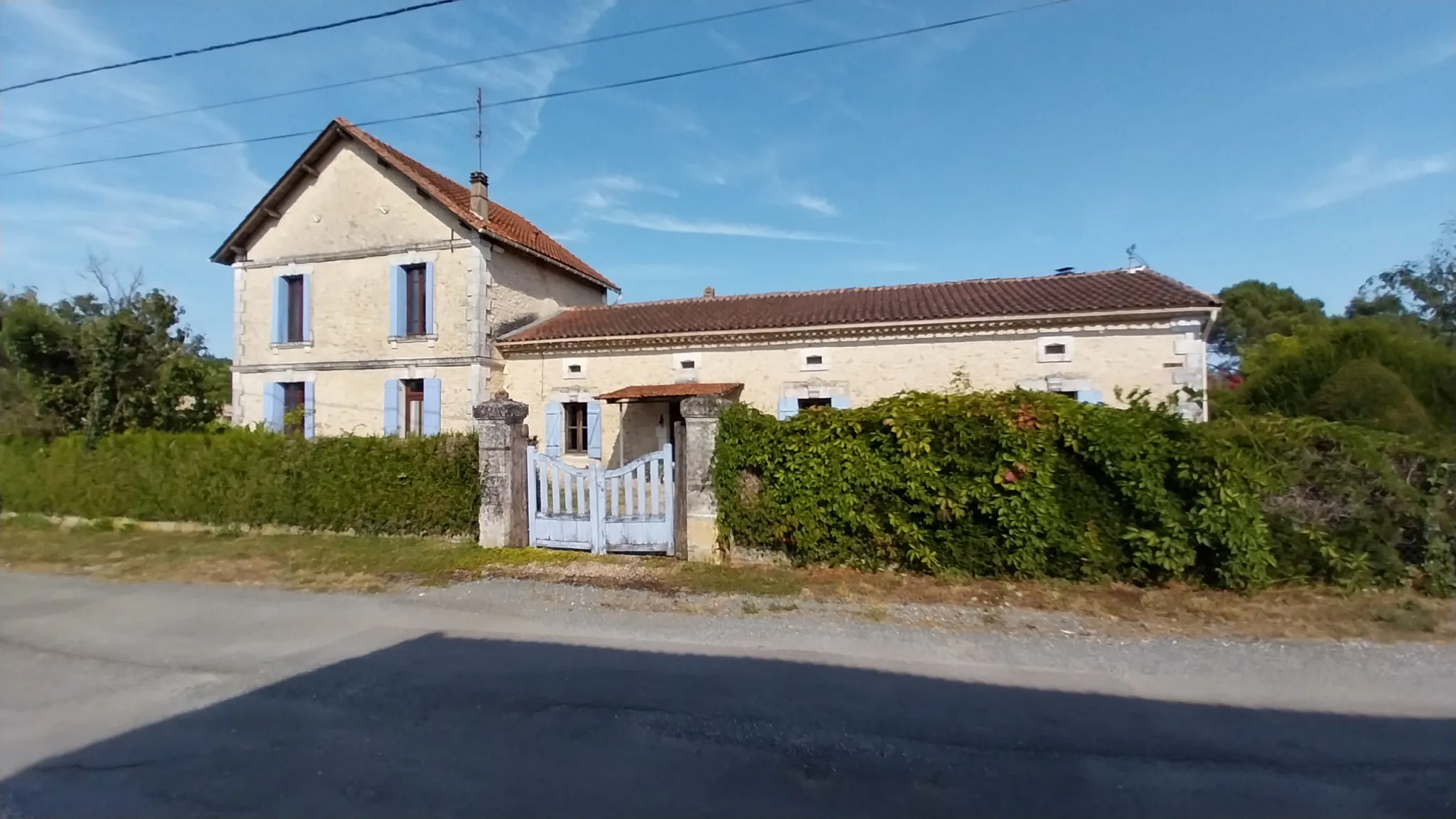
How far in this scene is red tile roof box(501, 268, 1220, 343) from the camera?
1271 cm

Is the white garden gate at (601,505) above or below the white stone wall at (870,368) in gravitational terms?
below

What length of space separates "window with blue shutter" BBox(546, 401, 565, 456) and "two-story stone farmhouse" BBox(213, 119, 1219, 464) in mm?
34

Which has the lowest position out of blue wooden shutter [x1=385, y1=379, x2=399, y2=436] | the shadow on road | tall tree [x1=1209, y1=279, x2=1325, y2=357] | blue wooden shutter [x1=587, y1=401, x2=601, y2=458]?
the shadow on road

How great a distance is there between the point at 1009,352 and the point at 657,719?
11.3m

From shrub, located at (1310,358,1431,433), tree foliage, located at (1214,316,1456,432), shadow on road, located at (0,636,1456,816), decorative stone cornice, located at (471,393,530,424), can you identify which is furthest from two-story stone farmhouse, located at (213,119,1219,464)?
shadow on road, located at (0,636,1456,816)

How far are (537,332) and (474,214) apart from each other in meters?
3.17

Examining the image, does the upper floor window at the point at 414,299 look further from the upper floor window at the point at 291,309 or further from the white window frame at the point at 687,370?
the white window frame at the point at 687,370

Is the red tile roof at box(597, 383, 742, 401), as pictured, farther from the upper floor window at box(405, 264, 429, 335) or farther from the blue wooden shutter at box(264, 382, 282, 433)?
the blue wooden shutter at box(264, 382, 282, 433)

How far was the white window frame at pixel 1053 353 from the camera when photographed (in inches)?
499

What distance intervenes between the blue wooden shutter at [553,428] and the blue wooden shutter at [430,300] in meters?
3.28

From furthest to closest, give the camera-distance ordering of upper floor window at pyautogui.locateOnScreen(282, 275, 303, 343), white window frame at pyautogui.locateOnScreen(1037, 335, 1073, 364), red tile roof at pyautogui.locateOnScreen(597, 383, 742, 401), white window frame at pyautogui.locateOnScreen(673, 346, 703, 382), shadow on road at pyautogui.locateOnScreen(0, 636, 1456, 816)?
upper floor window at pyautogui.locateOnScreen(282, 275, 303, 343), white window frame at pyautogui.locateOnScreen(673, 346, 703, 382), red tile roof at pyautogui.locateOnScreen(597, 383, 742, 401), white window frame at pyautogui.locateOnScreen(1037, 335, 1073, 364), shadow on road at pyautogui.locateOnScreen(0, 636, 1456, 816)

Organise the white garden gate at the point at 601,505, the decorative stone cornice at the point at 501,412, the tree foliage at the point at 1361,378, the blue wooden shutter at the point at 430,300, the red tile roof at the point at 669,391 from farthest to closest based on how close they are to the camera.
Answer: the blue wooden shutter at the point at 430,300 < the red tile roof at the point at 669,391 < the tree foliage at the point at 1361,378 < the decorative stone cornice at the point at 501,412 < the white garden gate at the point at 601,505

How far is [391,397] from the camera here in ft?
51.2

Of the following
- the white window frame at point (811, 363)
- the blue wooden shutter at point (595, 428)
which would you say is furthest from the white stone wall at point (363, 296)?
the white window frame at point (811, 363)
